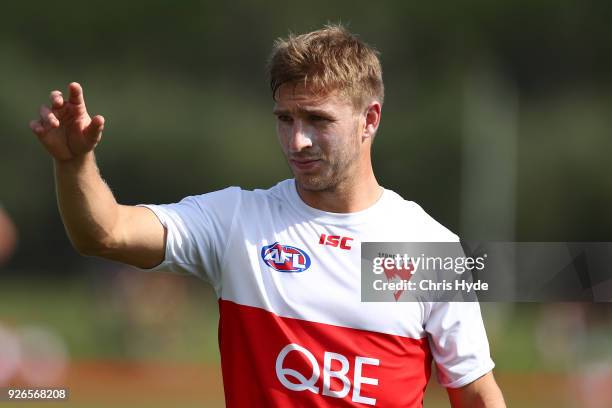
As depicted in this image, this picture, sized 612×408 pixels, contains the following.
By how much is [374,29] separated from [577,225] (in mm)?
7844

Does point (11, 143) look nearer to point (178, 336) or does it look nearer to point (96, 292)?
point (96, 292)

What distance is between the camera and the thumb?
10.6 feet

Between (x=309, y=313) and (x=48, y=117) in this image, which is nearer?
(x=48, y=117)

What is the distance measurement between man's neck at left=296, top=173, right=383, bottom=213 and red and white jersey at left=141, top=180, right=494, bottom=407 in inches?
1.2

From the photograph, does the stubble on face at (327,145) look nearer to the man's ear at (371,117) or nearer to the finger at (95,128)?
the man's ear at (371,117)

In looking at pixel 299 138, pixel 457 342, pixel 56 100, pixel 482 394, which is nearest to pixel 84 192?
pixel 56 100

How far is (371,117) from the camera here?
13.1 ft

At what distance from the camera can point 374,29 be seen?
1190 inches

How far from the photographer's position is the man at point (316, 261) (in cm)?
366

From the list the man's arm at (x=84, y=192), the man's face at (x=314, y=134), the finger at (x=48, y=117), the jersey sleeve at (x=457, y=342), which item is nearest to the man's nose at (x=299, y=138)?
the man's face at (x=314, y=134)

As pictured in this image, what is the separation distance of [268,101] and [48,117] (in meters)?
25.1

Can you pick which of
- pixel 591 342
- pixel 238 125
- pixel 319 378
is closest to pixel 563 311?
pixel 591 342

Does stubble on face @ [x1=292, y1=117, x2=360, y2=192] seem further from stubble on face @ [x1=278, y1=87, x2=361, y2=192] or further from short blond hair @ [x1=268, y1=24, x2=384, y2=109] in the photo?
short blond hair @ [x1=268, y1=24, x2=384, y2=109]

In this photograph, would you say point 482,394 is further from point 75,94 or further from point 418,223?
point 75,94
